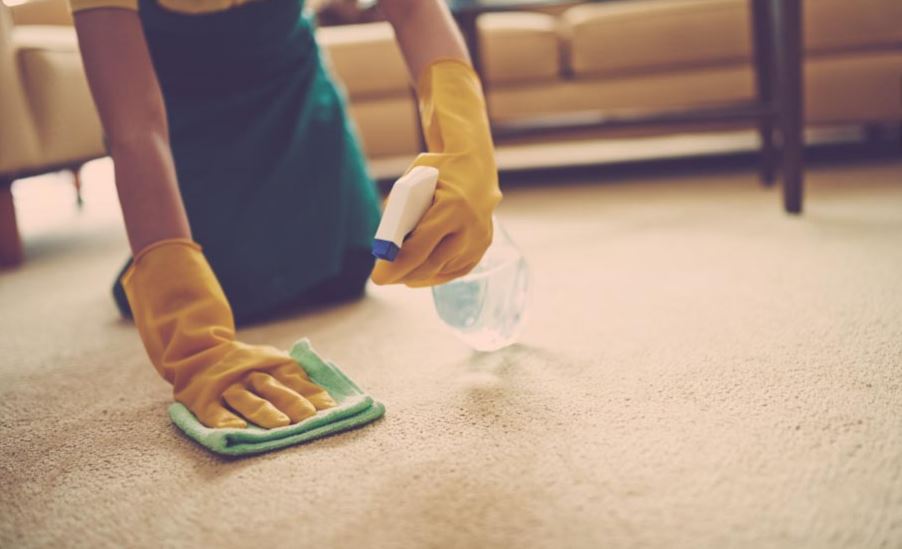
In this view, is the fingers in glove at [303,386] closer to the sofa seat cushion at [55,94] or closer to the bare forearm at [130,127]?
the bare forearm at [130,127]

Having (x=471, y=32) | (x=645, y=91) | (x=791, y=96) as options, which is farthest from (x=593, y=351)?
(x=645, y=91)

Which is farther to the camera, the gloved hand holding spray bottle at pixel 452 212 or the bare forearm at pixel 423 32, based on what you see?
the bare forearm at pixel 423 32

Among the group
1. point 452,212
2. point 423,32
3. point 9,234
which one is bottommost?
point 9,234

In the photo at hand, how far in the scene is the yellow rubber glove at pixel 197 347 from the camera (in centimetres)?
66

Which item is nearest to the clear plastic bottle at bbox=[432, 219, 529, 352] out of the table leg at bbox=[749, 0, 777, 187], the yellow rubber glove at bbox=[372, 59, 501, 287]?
the yellow rubber glove at bbox=[372, 59, 501, 287]

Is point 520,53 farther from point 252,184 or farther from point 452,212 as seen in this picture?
point 452,212

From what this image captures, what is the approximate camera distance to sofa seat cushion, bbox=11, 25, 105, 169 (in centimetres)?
157

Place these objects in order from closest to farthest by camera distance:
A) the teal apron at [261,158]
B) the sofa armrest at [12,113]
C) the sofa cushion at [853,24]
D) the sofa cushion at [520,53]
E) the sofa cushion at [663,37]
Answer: the teal apron at [261,158]
the sofa armrest at [12,113]
the sofa cushion at [853,24]
the sofa cushion at [663,37]
the sofa cushion at [520,53]

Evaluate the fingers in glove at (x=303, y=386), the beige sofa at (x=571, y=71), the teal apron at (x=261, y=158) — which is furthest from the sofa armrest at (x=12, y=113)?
the fingers in glove at (x=303, y=386)

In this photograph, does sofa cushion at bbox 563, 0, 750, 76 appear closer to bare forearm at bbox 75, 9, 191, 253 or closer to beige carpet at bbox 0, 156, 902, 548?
beige carpet at bbox 0, 156, 902, 548

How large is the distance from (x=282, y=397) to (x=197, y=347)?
0.09 m

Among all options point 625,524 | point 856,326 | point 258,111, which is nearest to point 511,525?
point 625,524

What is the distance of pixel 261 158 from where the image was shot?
1074 millimetres

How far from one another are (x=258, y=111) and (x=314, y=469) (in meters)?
0.66
